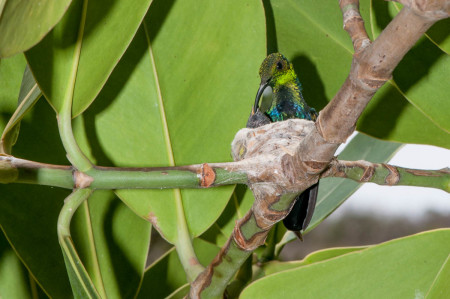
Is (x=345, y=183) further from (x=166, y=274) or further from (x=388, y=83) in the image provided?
(x=166, y=274)

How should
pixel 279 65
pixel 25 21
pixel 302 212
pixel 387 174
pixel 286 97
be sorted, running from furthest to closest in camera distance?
pixel 286 97 < pixel 279 65 < pixel 302 212 < pixel 387 174 < pixel 25 21

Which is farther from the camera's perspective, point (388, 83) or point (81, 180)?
point (388, 83)

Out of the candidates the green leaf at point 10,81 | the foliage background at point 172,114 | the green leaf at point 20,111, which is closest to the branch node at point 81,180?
the green leaf at point 20,111

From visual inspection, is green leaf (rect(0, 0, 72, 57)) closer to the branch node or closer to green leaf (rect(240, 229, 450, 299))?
the branch node

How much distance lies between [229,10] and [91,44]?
0.31 meters

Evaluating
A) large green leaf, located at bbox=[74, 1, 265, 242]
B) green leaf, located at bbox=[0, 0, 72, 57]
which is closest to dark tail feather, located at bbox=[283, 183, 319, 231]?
large green leaf, located at bbox=[74, 1, 265, 242]

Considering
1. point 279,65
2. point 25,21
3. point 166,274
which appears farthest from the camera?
point 279,65

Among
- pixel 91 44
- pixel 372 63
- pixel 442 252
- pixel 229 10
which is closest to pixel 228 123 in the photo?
pixel 229 10

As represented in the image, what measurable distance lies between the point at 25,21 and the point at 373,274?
A: 683 millimetres

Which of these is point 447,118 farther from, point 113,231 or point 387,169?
point 113,231

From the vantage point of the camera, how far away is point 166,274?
146 cm

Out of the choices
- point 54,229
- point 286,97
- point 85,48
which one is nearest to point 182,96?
point 85,48

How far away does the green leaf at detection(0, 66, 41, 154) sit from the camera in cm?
Answer: 91

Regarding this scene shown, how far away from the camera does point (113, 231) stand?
1338 mm
